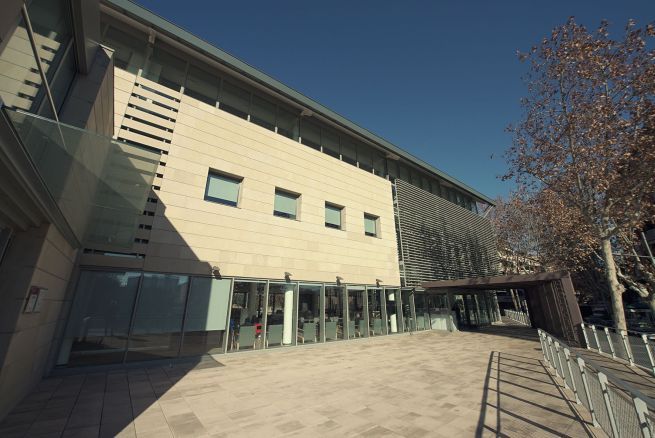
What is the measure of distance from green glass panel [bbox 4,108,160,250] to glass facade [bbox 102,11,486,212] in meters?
6.84

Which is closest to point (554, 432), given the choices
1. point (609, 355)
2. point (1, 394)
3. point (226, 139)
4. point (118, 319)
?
point (1, 394)

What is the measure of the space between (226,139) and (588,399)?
45.5 feet

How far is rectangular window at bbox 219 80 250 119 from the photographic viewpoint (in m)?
13.2

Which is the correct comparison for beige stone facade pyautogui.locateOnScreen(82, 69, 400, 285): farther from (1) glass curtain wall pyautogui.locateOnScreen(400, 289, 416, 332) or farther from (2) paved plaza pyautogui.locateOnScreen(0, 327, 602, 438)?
(2) paved plaza pyautogui.locateOnScreen(0, 327, 602, 438)

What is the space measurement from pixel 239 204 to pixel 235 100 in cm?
553

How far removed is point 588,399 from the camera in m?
4.96

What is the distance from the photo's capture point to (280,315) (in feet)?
39.8

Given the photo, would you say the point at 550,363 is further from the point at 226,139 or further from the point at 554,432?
the point at 226,139

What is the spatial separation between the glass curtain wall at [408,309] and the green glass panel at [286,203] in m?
9.29

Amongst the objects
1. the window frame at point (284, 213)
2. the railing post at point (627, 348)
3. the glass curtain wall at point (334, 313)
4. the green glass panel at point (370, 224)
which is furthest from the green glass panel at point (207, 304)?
the railing post at point (627, 348)

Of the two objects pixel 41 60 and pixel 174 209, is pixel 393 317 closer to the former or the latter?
pixel 174 209

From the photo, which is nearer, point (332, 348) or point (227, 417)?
point (227, 417)

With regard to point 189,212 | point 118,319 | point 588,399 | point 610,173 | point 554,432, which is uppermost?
point 610,173

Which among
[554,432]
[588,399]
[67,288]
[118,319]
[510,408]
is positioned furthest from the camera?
[118,319]
